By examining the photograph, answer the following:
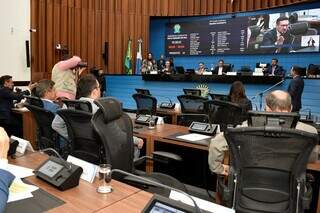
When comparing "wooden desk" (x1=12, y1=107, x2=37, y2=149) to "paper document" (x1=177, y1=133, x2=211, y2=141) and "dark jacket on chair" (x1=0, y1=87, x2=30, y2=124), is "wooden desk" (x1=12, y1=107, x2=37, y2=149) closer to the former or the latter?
"dark jacket on chair" (x1=0, y1=87, x2=30, y2=124)

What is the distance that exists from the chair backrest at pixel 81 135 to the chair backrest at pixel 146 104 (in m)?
2.35

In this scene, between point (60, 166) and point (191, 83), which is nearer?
point (60, 166)

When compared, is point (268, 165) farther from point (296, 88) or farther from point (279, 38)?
point (279, 38)

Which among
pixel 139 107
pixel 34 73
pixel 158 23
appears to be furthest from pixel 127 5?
pixel 139 107

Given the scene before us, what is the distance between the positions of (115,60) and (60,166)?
9.18 metres

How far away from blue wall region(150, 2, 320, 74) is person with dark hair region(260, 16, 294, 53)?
0.21m

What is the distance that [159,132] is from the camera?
3.31m

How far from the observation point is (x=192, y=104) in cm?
458

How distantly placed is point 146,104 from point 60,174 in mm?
3684

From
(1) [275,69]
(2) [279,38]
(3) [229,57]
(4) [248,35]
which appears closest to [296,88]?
(1) [275,69]

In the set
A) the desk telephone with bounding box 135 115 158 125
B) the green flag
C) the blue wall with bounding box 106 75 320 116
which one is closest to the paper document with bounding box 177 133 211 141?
the desk telephone with bounding box 135 115 158 125

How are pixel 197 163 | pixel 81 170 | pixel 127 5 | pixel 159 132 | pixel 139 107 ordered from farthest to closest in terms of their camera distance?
pixel 127 5
pixel 139 107
pixel 197 163
pixel 159 132
pixel 81 170

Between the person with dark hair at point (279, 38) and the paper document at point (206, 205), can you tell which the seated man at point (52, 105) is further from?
the person with dark hair at point (279, 38)

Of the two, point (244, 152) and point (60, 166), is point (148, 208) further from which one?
point (244, 152)
